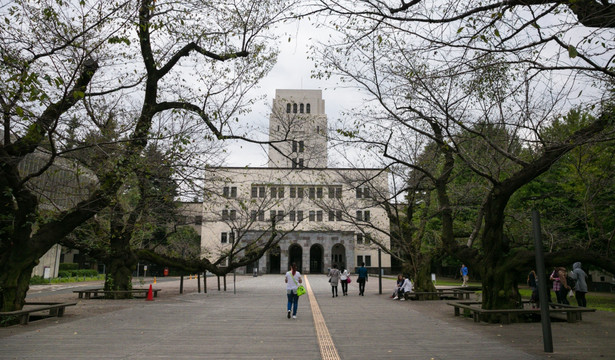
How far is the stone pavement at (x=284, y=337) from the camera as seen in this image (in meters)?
7.66

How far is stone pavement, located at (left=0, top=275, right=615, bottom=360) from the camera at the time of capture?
7656 millimetres

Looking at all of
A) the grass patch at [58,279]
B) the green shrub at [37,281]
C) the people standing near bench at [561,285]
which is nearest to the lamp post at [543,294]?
the people standing near bench at [561,285]

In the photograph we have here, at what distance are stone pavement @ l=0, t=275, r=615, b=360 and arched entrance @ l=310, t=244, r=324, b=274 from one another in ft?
166

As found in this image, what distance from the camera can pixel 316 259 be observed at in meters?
66.3

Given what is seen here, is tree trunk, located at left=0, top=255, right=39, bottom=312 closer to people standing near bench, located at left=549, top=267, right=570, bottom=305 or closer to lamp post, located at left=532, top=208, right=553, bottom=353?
lamp post, located at left=532, top=208, right=553, bottom=353

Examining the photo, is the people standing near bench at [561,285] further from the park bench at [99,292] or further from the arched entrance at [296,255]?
the arched entrance at [296,255]

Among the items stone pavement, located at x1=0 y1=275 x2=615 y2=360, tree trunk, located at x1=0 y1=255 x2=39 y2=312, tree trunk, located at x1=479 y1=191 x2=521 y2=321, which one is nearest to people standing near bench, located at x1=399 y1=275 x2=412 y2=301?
stone pavement, located at x1=0 y1=275 x2=615 y2=360

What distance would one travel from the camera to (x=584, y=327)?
10984 mm

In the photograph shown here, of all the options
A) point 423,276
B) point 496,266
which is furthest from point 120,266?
point 496,266

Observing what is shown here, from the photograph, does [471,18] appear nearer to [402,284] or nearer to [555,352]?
[555,352]

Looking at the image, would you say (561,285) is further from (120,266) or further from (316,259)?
(316,259)

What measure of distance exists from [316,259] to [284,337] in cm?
5753

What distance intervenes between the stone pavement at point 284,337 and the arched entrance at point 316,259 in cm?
5062

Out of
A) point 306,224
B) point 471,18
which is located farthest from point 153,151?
point 306,224
